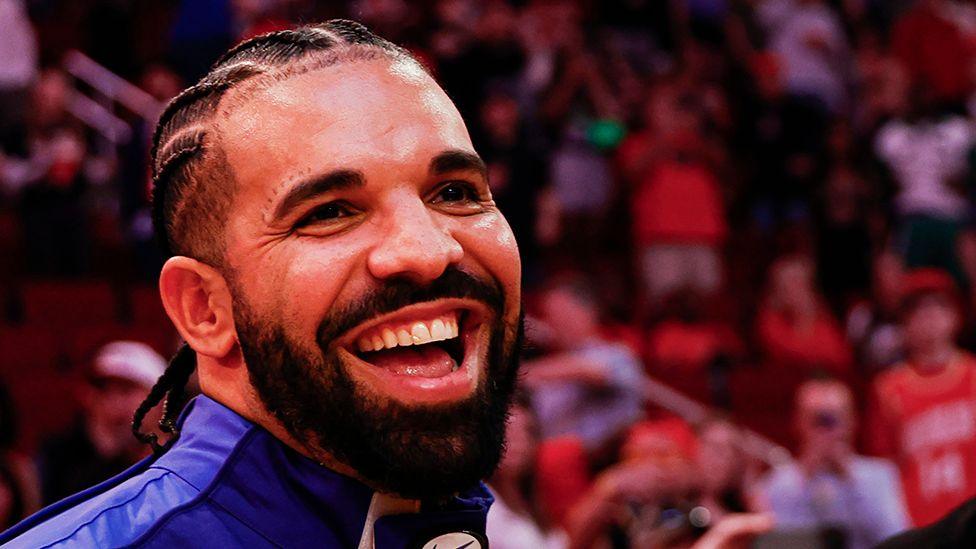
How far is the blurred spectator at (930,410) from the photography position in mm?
5715

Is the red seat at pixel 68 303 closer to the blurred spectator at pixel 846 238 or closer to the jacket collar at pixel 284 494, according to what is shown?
the blurred spectator at pixel 846 238

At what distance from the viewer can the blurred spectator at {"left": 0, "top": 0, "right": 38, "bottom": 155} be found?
748 centimetres

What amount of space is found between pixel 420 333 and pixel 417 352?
1.2 inches

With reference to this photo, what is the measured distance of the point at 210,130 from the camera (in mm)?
1616

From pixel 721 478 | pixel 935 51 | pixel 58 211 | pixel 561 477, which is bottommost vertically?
pixel 561 477

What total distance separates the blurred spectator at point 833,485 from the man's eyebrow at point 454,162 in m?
3.78

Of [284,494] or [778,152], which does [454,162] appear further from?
[778,152]

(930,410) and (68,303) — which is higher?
(68,303)

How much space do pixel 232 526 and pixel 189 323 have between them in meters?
0.25

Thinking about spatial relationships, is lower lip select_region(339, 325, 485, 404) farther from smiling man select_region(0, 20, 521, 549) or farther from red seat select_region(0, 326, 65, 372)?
red seat select_region(0, 326, 65, 372)

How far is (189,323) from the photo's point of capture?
1.63 m

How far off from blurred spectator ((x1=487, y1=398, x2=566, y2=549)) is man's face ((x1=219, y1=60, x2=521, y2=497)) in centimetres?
307

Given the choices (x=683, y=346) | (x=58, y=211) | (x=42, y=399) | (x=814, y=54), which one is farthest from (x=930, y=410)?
(x=814, y=54)

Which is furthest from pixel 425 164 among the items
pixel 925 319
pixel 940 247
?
pixel 940 247
